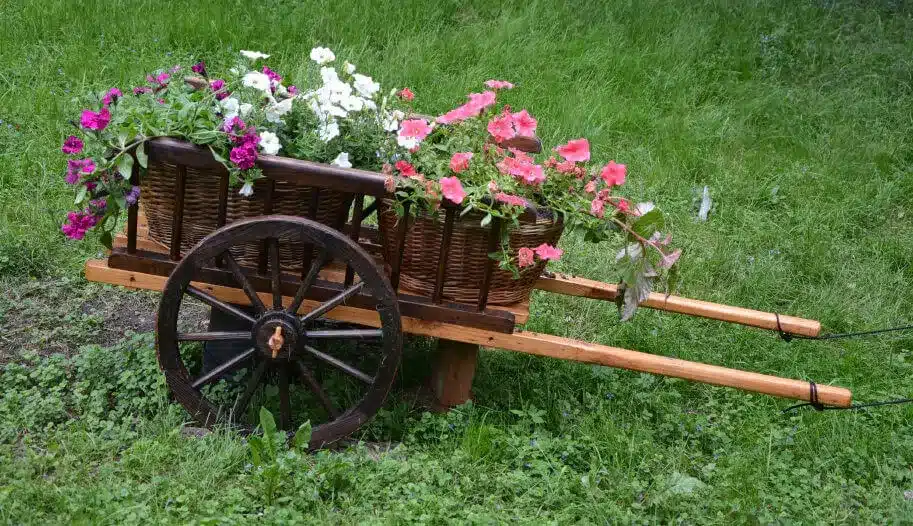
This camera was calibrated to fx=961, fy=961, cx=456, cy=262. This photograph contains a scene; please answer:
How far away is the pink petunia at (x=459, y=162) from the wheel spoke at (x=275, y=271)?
2.23 ft

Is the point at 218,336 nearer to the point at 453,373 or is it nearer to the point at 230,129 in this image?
the point at 230,129

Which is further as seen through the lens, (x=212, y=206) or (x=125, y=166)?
(x=212, y=206)

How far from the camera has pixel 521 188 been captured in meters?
3.41

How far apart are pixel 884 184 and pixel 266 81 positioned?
4679mm

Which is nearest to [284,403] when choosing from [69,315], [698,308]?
[69,315]

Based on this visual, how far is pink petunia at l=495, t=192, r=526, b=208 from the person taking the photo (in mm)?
3246

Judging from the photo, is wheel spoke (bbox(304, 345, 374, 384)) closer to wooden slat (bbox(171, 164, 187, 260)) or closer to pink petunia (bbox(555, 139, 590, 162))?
wooden slat (bbox(171, 164, 187, 260))

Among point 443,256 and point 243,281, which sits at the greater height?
point 443,256

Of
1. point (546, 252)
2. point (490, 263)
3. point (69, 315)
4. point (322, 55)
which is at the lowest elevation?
point (69, 315)

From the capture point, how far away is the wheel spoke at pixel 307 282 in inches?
134

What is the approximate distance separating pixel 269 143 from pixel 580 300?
2273 mm

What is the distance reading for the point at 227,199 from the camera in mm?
3465

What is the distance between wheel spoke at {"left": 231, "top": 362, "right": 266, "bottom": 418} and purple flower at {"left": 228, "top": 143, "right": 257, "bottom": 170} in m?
0.77

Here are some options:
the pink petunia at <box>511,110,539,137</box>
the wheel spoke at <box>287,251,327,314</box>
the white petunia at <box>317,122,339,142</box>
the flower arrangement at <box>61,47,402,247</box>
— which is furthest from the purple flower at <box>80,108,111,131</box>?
the pink petunia at <box>511,110,539,137</box>
